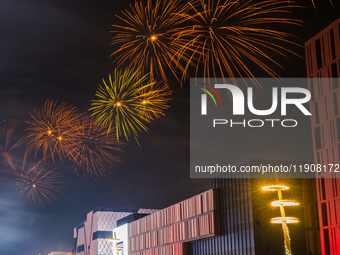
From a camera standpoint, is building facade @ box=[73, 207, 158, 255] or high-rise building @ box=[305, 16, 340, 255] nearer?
high-rise building @ box=[305, 16, 340, 255]

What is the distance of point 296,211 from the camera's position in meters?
54.8

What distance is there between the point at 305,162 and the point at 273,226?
1107cm

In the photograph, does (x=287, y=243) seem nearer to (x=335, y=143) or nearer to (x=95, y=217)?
(x=335, y=143)

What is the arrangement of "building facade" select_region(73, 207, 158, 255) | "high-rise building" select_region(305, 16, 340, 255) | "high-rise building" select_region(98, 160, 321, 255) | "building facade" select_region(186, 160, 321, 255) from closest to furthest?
"high-rise building" select_region(305, 16, 340, 255) < "building facade" select_region(186, 160, 321, 255) < "high-rise building" select_region(98, 160, 321, 255) < "building facade" select_region(73, 207, 158, 255)

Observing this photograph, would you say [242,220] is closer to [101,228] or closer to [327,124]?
[327,124]

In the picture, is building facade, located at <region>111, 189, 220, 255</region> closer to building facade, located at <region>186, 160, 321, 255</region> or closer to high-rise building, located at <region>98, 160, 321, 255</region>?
high-rise building, located at <region>98, 160, 321, 255</region>

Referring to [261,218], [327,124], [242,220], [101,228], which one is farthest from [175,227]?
[101,228]

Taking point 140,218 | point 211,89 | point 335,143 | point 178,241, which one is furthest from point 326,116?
point 140,218

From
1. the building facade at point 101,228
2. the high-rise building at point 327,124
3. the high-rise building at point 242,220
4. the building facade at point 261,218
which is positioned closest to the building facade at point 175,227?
the high-rise building at point 242,220

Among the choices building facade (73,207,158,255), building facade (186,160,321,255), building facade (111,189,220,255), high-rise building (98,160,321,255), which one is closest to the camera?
building facade (186,160,321,255)

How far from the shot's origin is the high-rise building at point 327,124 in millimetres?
36281

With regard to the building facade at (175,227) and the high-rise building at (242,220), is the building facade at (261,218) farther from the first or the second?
the building facade at (175,227)

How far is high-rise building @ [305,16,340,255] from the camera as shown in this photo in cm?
3628

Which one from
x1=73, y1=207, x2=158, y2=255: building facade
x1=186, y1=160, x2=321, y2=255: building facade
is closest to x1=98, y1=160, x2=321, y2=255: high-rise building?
x1=186, y1=160, x2=321, y2=255: building facade
